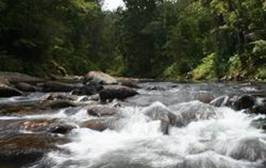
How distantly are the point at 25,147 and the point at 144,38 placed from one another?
148ft

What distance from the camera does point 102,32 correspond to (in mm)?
60969

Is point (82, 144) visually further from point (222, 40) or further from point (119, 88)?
point (222, 40)

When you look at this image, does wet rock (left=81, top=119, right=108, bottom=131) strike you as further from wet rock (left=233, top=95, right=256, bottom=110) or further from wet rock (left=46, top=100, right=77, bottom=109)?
wet rock (left=233, top=95, right=256, bottom=110)

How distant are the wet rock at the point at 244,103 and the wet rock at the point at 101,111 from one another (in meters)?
3.41

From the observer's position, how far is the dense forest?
97.1 ft

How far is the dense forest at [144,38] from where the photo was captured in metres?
29.6

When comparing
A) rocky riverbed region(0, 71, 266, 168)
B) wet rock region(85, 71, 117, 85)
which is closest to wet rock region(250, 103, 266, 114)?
rocky riverbed region(0, 71, 266, 168)

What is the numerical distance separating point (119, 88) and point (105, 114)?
17.4 ft

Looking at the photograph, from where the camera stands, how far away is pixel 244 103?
1256 cm

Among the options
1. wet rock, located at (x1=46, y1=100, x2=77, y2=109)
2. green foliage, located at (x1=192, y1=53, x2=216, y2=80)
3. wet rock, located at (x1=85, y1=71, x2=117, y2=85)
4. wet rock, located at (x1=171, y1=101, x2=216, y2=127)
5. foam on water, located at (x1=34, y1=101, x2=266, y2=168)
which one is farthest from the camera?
green foliage, located at (x1=192, y1=53, x2=216, y2=80)

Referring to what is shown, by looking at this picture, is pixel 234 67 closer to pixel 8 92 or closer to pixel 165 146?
pixel 8 92

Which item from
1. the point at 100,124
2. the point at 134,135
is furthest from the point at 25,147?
the point at 134,135

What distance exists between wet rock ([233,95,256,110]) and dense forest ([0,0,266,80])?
1397cm

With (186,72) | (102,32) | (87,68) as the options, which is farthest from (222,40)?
(102,32)
